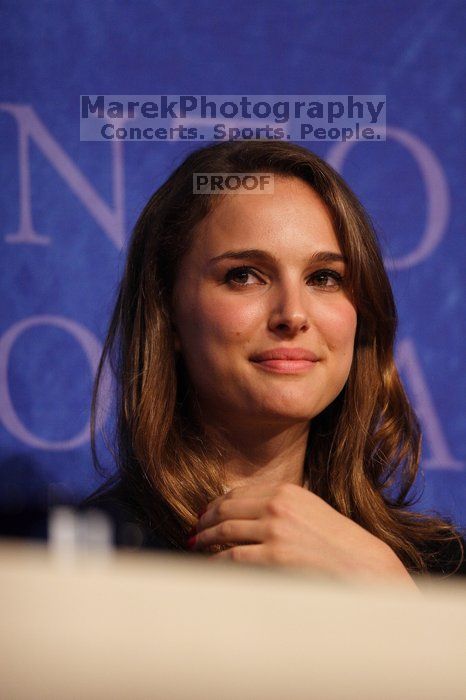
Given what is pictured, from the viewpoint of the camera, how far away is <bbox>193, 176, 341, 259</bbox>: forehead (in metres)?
0.84

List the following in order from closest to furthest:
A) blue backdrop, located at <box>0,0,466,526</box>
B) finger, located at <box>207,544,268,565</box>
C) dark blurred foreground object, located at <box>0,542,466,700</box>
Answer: dark blurred foreground object, located at <box>0,542,466,700</box> < finger, located at <box>207,544,268,565</box> < blue backdrop, located at <box>0,0,466,526</box>

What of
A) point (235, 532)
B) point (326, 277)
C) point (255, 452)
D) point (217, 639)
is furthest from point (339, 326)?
point (217, 639)

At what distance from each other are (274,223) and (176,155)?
0.38 m

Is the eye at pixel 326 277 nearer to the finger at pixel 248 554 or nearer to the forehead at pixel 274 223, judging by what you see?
the forehead at pixel 274 223

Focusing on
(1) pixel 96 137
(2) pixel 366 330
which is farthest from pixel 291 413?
(1) pixel 96 137

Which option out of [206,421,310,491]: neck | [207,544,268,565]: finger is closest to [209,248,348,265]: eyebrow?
[206,421,310,491]: neck

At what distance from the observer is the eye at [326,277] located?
0.86 m

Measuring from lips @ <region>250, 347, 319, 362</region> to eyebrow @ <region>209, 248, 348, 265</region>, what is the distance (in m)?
0.09

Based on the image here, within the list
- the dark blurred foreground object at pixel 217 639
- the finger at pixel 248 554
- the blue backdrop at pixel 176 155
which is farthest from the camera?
the blue backdrop at pixel 176 155

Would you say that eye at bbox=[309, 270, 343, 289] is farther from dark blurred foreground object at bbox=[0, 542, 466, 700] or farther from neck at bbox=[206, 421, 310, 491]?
dark blurred foreground object at bbox=[0, 542, 466, 700]

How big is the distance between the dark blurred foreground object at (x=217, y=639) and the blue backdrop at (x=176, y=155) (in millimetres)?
1057

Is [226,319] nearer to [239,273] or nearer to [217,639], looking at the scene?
[239,273]

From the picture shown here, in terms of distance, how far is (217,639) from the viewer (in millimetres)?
133

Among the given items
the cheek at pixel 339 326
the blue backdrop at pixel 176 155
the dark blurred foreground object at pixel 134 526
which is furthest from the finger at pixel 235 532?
the blue backdrop at pixel 176 155
